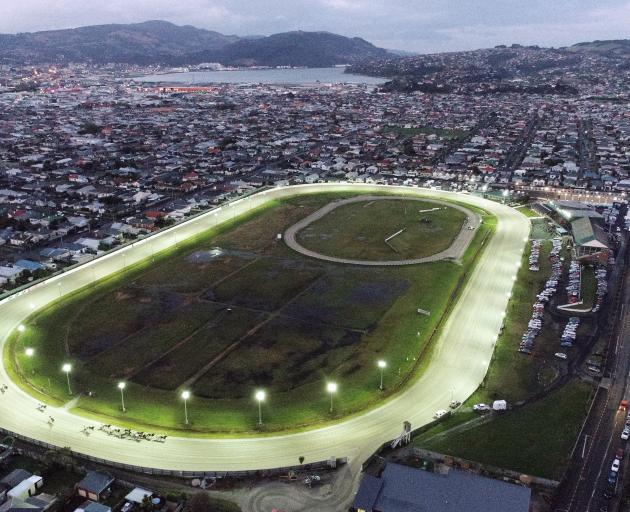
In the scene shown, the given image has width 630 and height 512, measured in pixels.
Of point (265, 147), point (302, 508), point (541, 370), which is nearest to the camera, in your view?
point (302, 508)

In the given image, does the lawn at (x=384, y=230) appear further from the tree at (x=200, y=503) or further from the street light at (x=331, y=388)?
the tree at (x=200, y=503)

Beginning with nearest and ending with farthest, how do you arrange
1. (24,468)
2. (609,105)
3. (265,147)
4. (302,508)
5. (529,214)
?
(302,508) → (24,468) → (529,214) → (265,147) → (609,105)

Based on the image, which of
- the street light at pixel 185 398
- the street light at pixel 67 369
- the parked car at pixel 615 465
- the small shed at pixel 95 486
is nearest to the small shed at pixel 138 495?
the small shed at pixel 95 486

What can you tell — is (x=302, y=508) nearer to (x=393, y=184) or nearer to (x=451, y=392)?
(x=451, y=392)

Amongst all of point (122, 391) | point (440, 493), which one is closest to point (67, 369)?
point (122, 391)

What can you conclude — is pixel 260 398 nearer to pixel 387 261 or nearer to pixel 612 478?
pixel 612 478

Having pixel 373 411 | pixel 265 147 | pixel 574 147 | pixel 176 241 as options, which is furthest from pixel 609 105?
pixel 373 411

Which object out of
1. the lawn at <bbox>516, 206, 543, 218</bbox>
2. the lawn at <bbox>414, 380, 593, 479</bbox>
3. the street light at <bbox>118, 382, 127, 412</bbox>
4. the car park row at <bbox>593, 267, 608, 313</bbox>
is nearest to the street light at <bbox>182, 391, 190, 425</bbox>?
the street light at <bbox>118, 382, 127, 412</bbox>
